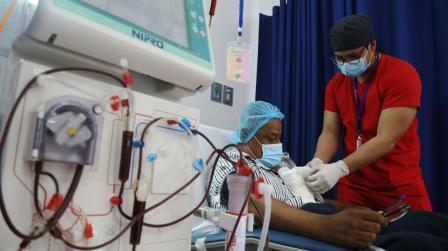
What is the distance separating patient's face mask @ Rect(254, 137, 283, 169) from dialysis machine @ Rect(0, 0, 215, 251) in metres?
1.00

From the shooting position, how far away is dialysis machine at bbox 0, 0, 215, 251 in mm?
470

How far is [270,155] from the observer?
5.56 ft

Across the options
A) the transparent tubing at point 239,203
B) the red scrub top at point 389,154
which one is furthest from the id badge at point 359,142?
the transparent tubing at point 239,203

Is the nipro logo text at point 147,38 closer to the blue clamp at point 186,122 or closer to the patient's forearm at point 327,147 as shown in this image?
the blue clamp at point 186,122

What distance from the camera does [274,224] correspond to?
3.70ft

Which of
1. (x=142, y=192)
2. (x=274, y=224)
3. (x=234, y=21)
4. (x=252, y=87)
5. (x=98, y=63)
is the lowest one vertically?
(x=274, y=224)

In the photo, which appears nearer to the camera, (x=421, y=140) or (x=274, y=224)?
(x=274, y=224)

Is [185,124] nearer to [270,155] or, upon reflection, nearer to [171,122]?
[171,122]

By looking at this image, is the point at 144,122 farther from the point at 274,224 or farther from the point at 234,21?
the point at 234,21

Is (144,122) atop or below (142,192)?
atop

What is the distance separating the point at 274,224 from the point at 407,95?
0.92 metres

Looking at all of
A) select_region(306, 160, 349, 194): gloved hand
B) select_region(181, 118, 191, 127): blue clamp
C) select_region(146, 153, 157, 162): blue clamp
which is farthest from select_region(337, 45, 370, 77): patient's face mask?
select_region(146, 153, 157, 162): blue clamp

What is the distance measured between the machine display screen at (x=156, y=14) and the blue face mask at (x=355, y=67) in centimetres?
115

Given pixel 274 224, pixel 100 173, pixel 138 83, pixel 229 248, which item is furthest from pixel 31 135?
pixel 274 224
